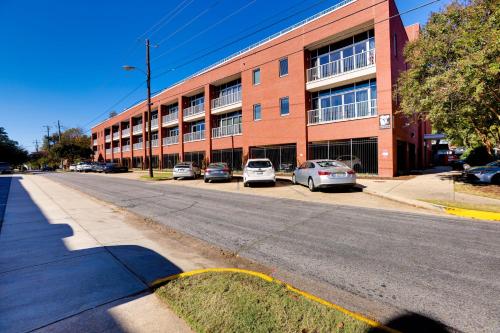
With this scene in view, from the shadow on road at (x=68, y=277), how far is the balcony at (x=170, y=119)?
106 ft

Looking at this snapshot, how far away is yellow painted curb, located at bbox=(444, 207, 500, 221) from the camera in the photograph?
7.30 metres

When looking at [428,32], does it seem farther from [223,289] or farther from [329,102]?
[223,289]

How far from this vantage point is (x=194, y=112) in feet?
111

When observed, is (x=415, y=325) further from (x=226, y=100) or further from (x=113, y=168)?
(x=113, y=168)

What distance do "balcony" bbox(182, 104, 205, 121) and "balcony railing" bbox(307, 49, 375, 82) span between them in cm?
1520

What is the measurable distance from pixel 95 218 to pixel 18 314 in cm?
562

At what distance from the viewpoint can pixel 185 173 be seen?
23.0 meters

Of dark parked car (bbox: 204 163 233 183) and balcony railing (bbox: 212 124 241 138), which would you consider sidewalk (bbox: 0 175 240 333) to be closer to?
dark parked car (bbox: 204 163 233 183)

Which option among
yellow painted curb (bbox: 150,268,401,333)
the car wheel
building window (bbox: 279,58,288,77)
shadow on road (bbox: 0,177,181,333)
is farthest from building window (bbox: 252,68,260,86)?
yellow painted curb (bbox: 150,268,401,333)

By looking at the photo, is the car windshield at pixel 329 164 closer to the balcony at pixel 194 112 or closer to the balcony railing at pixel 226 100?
the balcony railing at pixel 226 100

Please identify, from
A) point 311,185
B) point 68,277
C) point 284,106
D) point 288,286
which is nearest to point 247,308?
point 288,286

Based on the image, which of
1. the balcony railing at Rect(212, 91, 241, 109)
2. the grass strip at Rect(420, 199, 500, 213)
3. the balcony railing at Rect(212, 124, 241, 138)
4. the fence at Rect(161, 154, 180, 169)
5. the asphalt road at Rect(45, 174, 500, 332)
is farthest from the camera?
the fence at Rect(161, 154, 180, 169)

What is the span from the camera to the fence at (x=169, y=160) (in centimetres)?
3821

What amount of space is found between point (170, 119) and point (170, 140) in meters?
3.01
